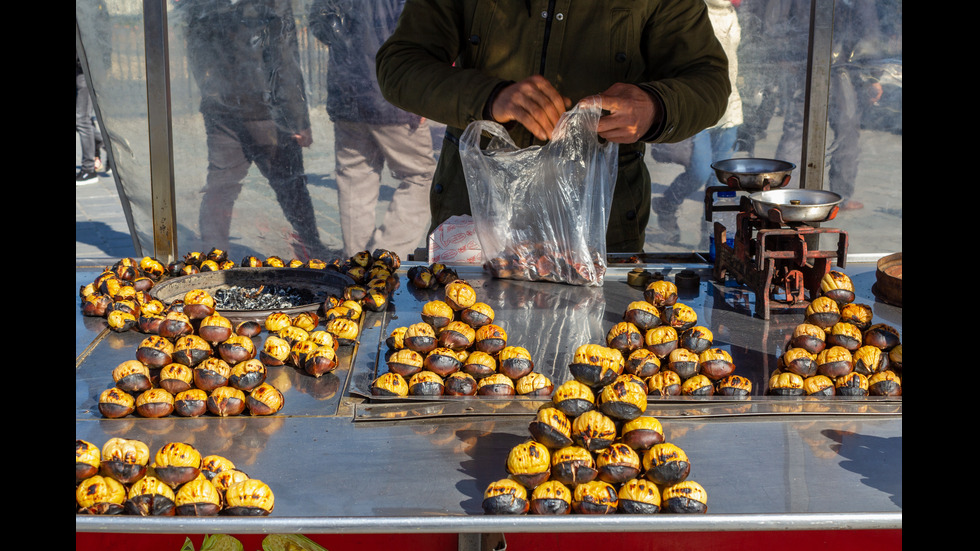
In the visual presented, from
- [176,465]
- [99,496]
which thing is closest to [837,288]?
[176,465]

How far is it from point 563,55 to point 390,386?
167cm

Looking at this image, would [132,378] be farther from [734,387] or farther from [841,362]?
[841,362]

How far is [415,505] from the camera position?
4.71ft

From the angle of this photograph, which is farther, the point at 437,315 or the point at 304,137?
the point at 304,137

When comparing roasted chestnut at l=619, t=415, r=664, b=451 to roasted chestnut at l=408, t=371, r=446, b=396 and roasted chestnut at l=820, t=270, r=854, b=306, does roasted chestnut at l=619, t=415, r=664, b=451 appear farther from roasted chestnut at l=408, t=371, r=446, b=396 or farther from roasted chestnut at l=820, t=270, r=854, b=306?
roasted chestnut at l=820, t=270, r=854, b=306

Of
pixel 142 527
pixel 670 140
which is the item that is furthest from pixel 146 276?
pixel 670 140

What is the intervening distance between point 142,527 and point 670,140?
2029 millimetres

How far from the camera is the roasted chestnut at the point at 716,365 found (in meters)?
1.86

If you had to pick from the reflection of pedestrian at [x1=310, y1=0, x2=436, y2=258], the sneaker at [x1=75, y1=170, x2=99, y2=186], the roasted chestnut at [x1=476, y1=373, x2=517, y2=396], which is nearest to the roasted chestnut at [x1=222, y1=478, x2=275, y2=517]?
the roasted chestnut at [x1=476, y1=373, x2=517, y2=396]

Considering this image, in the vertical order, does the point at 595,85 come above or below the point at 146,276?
above

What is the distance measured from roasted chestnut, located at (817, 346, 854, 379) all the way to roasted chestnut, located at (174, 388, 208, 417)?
1.39m

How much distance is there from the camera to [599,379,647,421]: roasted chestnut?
59.6 inches

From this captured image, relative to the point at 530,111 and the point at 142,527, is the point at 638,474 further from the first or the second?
the point at 530,111

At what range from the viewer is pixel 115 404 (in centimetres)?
173
